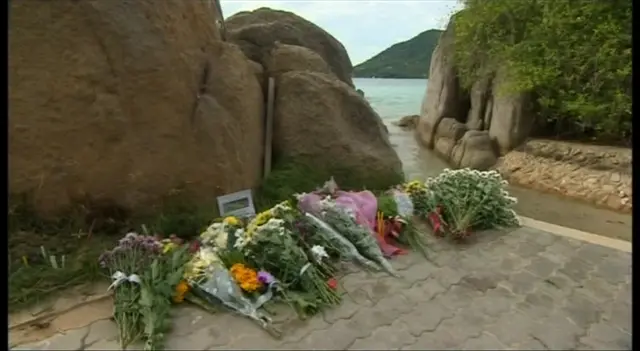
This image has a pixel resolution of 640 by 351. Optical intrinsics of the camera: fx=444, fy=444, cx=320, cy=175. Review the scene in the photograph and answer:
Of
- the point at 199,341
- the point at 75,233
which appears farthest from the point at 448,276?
the point at 75,233

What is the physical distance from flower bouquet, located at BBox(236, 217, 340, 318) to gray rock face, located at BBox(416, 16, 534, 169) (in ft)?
18.9

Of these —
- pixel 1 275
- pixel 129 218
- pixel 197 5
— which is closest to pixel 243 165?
pixel 129 218

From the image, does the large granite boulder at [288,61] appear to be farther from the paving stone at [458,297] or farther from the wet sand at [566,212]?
the paving stone at [458,297]

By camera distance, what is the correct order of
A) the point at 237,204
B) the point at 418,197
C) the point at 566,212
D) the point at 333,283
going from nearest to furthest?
the point at 333,283
the point at 237,204
the point at 418,197
the point at 566,212

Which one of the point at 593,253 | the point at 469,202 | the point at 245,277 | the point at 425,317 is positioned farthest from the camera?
the point at 469,202

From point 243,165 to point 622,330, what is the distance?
86.5 inches

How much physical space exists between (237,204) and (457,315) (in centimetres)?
146

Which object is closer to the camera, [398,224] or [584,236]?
[398,224]

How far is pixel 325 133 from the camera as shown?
337 cm

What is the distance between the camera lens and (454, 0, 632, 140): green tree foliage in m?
4.84

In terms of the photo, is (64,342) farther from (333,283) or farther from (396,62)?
(396,62)

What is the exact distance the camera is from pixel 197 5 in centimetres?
291

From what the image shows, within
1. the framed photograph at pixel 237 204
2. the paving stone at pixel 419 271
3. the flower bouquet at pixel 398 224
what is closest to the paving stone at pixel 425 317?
the paving stone at pixel 419 271

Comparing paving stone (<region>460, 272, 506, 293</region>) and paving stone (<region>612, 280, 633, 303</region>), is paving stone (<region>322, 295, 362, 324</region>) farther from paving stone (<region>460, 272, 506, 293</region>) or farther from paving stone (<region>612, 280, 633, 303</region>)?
paving stone (<region>612, 280, 633, 303</region>)
